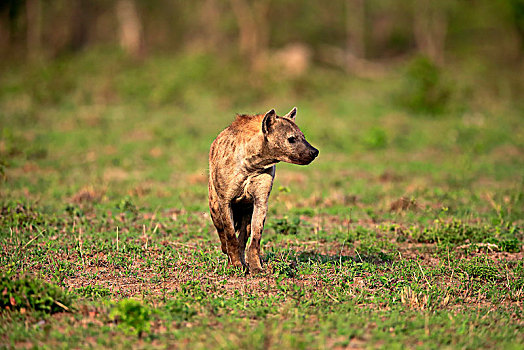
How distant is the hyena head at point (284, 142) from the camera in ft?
18.5

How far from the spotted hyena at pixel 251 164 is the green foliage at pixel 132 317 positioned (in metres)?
1.51

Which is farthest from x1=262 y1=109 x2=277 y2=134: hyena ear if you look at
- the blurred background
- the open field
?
the blurred background

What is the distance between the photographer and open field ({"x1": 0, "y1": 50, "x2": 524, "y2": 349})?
4.70m

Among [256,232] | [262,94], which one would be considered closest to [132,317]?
[256,232]

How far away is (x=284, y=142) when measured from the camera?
18.5 feet

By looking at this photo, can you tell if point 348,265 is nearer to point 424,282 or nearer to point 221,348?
point 424,282

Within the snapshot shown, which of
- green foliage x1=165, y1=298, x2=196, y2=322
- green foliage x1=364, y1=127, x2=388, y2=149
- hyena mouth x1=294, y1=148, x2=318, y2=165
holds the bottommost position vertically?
green foliage x1=165, y1=298, x2=196, y2=322

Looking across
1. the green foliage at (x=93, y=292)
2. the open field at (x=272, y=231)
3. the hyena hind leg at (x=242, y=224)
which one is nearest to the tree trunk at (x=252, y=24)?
the open field at (x=272, y=231)

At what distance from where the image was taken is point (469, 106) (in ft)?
62.1

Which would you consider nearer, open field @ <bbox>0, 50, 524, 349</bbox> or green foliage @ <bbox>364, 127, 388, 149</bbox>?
open field @ <bbox>0, 50, 524, 349</bbox>

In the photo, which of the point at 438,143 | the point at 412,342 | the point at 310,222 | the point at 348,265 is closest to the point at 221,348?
the point at 412,342

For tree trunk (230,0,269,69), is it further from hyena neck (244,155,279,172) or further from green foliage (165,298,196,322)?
green foliage (165,298,196,322)

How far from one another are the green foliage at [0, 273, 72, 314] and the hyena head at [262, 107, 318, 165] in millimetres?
2225

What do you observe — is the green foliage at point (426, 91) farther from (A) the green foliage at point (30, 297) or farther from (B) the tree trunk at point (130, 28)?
(A) the green foliage at point (30, 297)
